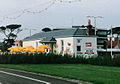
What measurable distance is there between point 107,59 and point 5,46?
6624 cm

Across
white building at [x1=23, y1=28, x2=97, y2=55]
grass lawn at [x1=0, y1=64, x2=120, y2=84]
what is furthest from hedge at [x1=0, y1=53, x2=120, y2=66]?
white building at [x1=23, y1=28, x2=97, y2=55]

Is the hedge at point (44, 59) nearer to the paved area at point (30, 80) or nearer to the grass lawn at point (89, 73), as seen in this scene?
the grass lawn at point (89, 73)

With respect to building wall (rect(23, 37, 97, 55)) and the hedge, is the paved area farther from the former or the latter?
building wall (rect(23, 37, 97, 55))

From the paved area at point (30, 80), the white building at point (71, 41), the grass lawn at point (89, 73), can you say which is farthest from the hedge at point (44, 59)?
the paved area at point (30, 80)

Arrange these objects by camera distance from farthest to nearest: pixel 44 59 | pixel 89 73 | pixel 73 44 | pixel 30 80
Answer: pixel 73 44, pixel 44 59, pixel 89 73, pixel 30 80

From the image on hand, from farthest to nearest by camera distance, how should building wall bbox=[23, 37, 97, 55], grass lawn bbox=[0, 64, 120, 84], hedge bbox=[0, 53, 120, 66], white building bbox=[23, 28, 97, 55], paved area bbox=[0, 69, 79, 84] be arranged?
white building bbox=[23, 28, 97, 55], building wall bbox=[23, 37, 97, 55], hedge bbox=[0, 53, 120, 66], grass lawn bbox=[0, 64, 120, 84], paved area bbox=[0, 69, 79, 84]

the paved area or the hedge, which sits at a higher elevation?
the hedge

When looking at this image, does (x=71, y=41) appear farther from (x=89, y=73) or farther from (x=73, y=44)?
(x=89, y=73)

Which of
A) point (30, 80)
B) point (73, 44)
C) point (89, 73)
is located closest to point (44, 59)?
point (89, 73)

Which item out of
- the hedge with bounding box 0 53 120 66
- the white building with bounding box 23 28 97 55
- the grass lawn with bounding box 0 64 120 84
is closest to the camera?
the grass lawn with bounding box 0 64 120 84

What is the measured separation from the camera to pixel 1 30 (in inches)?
3846

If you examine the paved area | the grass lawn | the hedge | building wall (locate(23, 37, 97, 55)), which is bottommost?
the paved area

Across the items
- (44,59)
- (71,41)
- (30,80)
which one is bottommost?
(30,80)

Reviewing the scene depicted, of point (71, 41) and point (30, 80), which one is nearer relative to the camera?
point (30, 80)
